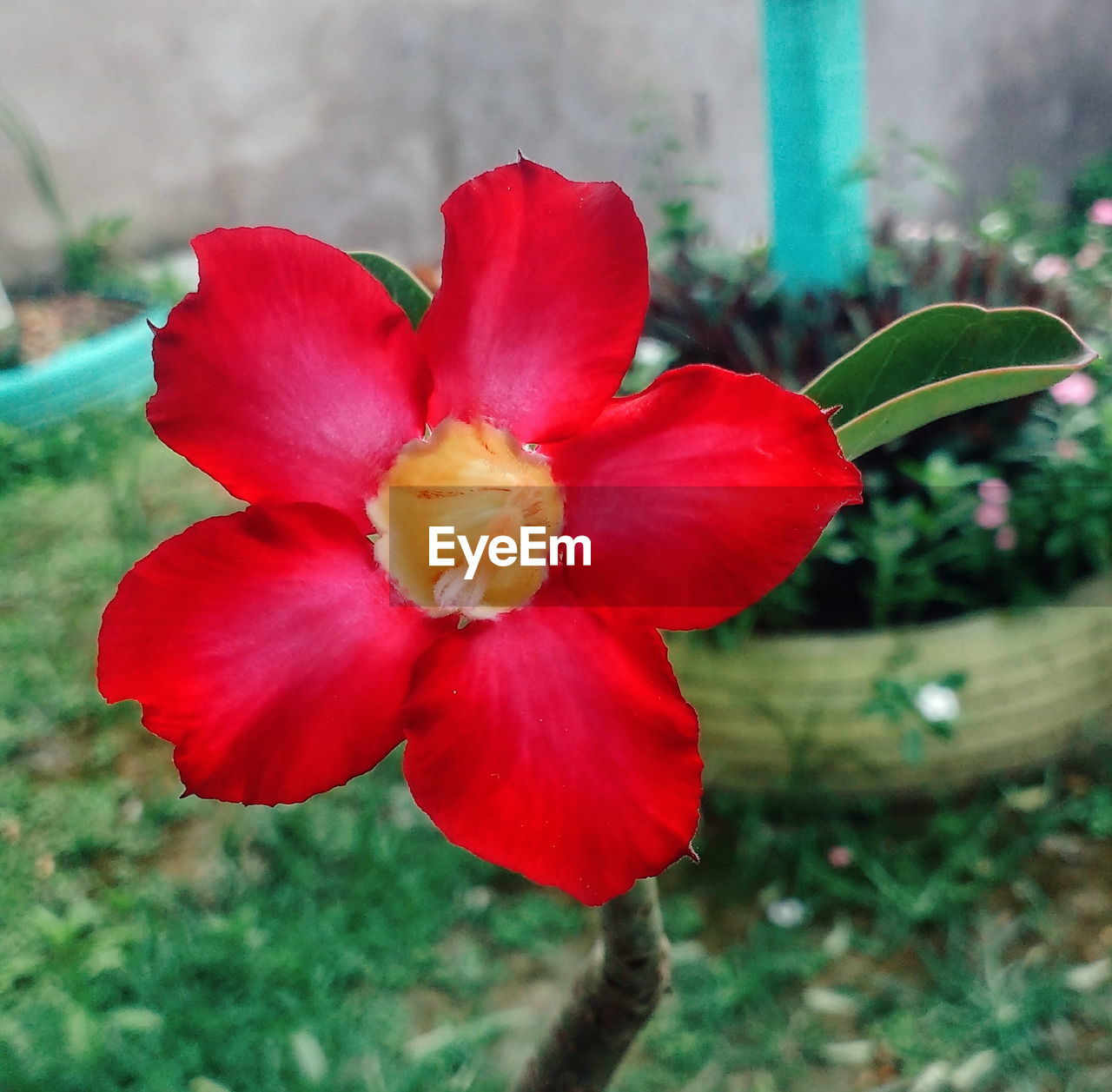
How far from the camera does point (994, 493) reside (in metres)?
1.47

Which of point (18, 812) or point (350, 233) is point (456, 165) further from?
point (18, 812)

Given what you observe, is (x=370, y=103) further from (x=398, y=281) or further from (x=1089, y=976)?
(x=398, y=281)

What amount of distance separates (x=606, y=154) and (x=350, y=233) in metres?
0.83

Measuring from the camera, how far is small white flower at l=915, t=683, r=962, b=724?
1.34 m

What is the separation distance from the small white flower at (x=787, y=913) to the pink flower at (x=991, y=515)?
543 mm

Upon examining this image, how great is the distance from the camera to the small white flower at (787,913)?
140cm

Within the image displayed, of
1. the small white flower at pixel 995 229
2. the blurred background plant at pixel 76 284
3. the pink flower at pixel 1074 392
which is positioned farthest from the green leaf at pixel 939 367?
the blurred background plant at pixel 76 284

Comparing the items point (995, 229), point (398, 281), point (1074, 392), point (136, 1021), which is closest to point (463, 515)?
point (398, 281)

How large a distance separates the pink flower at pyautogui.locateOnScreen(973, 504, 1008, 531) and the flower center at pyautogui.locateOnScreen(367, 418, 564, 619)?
1.31 m

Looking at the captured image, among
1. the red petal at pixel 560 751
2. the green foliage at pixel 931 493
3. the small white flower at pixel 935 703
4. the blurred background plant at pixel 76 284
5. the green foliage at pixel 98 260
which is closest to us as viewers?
the red petal at pixel 560 751

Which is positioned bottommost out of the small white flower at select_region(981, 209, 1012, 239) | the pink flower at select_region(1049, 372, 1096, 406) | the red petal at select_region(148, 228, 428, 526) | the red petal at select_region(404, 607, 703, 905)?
the small white flower at select_region(981, 209, 1012, 239)

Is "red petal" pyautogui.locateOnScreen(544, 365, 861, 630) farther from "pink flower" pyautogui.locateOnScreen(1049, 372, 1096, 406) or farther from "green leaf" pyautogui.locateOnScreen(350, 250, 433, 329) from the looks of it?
"pink flower" pyautogui.locateOnScreen(1049, 372, 1096, 406)

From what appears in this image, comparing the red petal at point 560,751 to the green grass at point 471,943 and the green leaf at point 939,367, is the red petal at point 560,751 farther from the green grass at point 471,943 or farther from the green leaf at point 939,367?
the green grass at point 471,943

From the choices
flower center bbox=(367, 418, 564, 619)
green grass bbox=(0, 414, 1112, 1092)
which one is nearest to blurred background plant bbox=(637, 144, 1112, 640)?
green grass bbox=(0, 414, 1112, 1092)
